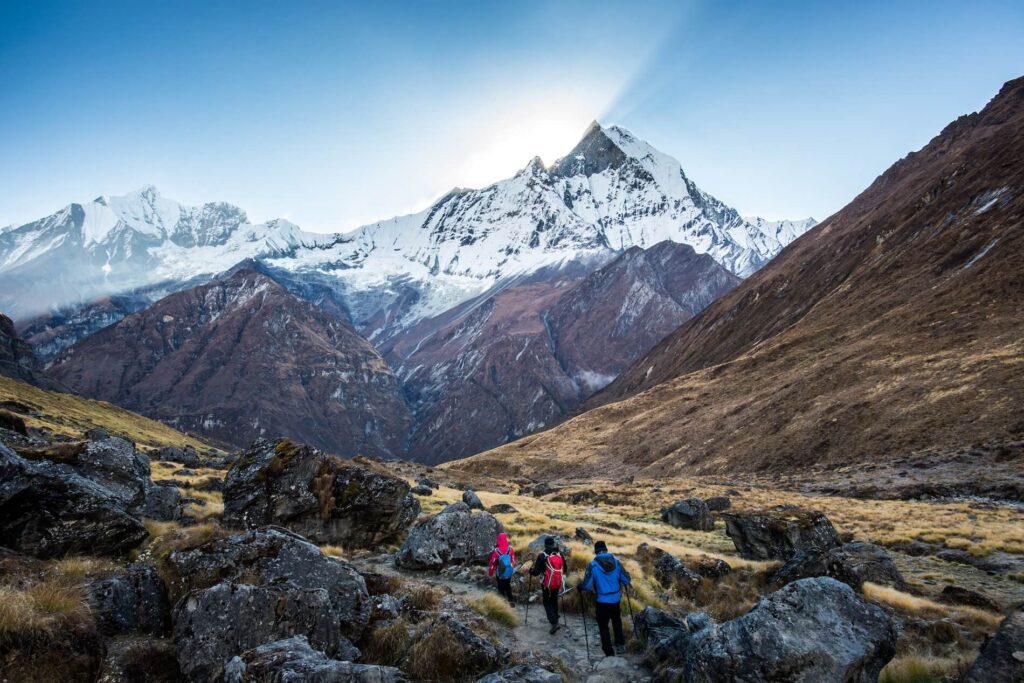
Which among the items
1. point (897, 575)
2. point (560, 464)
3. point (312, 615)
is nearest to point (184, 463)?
point (312, 615)

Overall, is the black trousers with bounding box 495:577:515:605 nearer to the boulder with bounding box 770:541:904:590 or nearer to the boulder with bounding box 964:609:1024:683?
the boulder with bounding box 770:541:904:590

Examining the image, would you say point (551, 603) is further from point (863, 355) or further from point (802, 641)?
point (863, 355)

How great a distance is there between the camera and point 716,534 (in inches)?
1090

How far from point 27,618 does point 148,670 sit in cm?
169

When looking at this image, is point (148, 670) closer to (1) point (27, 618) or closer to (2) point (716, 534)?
(1) point (27, 618)

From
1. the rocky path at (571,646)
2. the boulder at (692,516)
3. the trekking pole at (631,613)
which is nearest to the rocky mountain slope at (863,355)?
the boulder at (692,516)

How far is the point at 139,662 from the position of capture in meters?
7.00

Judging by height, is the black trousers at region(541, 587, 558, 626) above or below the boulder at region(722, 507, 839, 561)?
above

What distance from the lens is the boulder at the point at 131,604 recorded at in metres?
7.79

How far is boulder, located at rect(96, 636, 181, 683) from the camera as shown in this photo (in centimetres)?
664

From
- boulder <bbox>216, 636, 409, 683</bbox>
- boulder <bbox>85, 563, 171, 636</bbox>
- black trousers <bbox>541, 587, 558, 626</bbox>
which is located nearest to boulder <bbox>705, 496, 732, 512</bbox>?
black trousers <bbox>541, 587, 558, 626</bbox>

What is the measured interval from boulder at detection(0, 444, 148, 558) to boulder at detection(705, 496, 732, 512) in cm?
3486

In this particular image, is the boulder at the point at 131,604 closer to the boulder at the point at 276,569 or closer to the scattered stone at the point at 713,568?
the boulder at the point at 276,569

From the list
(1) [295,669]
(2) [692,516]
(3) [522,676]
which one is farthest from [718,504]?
(1) [295,669]
